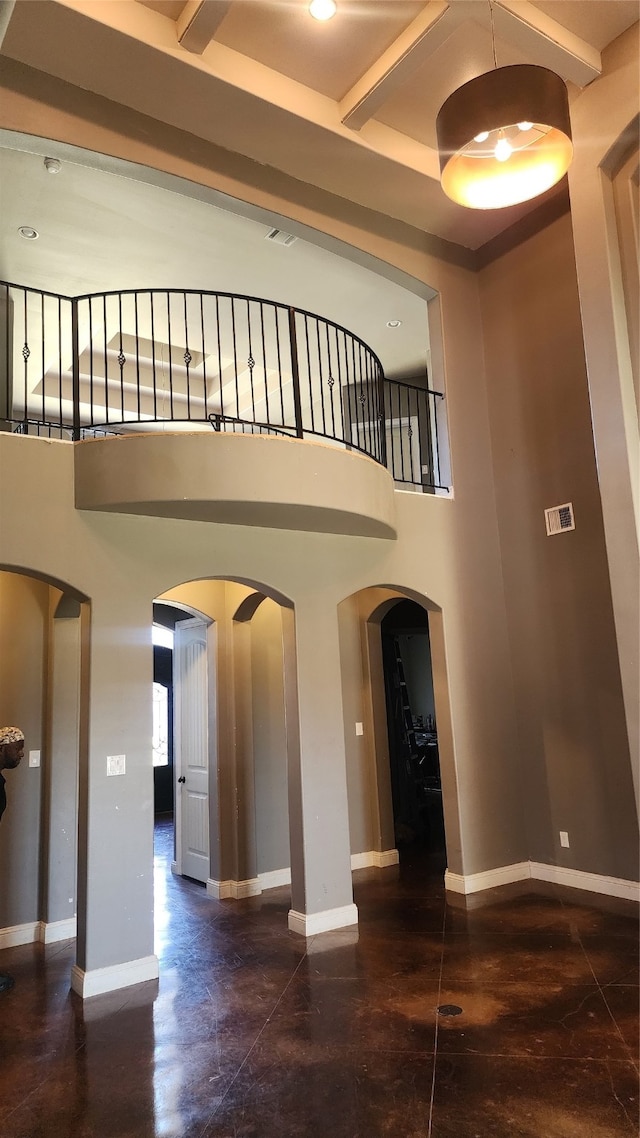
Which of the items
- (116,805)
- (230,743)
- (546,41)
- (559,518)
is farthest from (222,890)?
(546,41)

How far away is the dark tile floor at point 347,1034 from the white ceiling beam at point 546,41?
17.8 ft

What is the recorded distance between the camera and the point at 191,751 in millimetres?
6367

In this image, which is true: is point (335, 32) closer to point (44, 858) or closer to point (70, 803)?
point (70, 803)

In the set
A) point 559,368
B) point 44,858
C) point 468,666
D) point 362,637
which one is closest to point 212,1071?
point 44,858

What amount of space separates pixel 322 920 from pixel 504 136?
182 inches

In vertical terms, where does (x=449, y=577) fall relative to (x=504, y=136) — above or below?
below

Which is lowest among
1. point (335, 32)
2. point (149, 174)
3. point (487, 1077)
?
point (487, 1077)

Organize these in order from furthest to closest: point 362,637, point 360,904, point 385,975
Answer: point 362,637 → point 360,904 → point 385,975

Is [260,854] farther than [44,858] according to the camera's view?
Yes

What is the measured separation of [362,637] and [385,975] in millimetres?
3194

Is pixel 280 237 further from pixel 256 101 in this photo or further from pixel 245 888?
pixel 245 888

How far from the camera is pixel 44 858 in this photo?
4.87 metres

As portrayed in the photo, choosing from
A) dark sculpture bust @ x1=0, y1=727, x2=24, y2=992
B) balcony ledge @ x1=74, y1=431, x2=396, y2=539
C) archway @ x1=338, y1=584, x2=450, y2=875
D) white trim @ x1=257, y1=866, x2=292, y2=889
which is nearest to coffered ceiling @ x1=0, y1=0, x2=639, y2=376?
balcony ledge @ x1=74, y1=431, x2=396, y2=539

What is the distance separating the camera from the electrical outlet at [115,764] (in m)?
4.09
